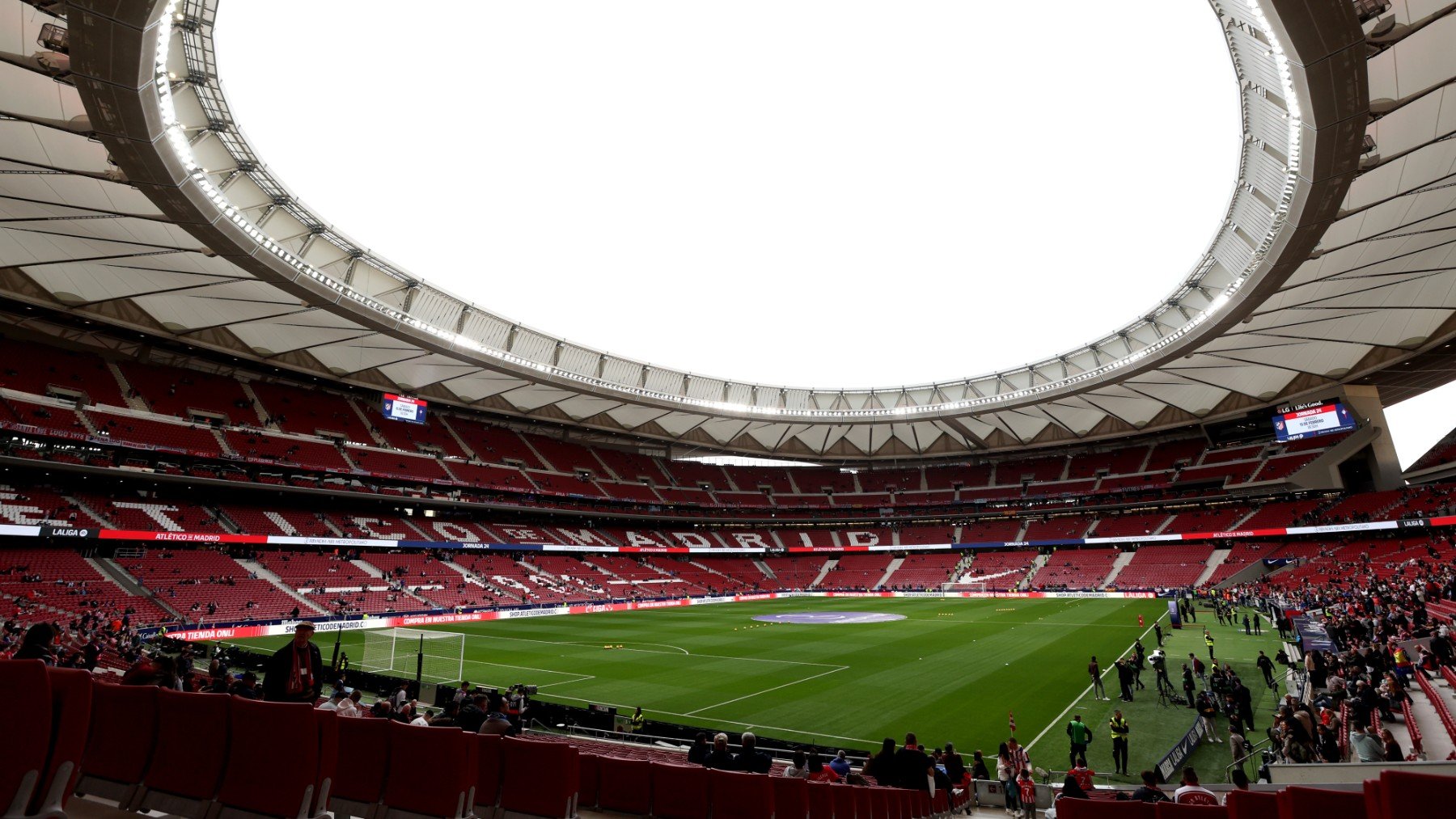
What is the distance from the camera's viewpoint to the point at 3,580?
28766 millimetres

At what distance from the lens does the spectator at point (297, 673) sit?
20.7 feet

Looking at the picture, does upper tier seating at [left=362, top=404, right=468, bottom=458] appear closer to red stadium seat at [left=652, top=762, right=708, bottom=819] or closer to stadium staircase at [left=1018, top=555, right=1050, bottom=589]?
stadium staircase at [left=1018, top=555, right=1050, bottom=589]

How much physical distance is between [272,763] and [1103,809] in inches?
238

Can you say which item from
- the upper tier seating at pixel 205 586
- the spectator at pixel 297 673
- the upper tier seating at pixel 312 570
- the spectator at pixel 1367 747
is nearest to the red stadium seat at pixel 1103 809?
the spectator at pixel 1367 747

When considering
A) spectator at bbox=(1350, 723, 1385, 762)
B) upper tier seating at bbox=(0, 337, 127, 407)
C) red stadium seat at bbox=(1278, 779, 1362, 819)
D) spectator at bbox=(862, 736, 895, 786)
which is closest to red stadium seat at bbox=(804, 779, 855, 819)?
spectator at bbox=(862, 736, 895, 786)

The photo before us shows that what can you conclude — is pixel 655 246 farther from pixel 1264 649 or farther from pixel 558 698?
pixel 1264 649

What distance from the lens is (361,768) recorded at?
17.5 feet

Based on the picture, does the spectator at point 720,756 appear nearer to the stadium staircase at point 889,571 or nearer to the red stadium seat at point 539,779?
the red stadium seat at point 539,779

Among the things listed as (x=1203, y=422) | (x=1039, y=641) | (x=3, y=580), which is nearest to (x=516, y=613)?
(x=3, y=580)

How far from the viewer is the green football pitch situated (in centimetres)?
1761

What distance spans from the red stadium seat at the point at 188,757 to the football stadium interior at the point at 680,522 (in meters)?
0.03

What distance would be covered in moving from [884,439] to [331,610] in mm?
55819

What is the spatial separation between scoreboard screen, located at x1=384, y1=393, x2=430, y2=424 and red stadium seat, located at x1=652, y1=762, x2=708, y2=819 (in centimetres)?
4839

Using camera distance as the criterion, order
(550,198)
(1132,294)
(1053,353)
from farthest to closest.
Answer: (1053,353), (1132,294), (550,198)
